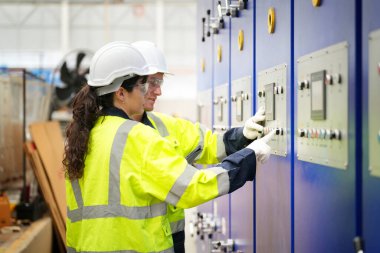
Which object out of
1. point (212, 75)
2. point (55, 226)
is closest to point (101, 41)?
point (55, 226)

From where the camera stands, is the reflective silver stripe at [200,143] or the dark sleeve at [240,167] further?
the reflective silver stripe at [200,143]

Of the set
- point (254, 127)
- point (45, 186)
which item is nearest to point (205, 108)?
point (45, 186)

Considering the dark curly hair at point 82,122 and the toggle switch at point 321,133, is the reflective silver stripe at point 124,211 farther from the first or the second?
the toggle switch at point 321,133

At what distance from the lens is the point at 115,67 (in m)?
2.65

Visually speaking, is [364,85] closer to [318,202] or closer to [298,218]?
[318,202]

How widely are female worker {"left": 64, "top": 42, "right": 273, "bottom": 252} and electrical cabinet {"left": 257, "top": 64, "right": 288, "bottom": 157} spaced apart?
0.08 metres

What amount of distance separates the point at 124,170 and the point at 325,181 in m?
0.91

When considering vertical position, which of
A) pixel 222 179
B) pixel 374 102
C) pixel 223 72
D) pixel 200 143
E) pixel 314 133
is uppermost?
pixel 223 72

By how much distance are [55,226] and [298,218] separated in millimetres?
3926

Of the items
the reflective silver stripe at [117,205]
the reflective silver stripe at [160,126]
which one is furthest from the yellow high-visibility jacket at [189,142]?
the reflective silver stripe at [117,205]

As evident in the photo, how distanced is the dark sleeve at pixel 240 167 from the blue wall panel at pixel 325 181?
0.71 ft

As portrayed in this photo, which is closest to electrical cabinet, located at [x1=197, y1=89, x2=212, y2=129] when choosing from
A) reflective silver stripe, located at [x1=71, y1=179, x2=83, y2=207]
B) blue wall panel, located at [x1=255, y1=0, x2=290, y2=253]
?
blue wall panel, located at [x1=255, y1=0, x2=290, y2=253]

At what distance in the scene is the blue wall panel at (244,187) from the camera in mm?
3016

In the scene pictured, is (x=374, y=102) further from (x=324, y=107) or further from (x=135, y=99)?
(x=135, y=99)
